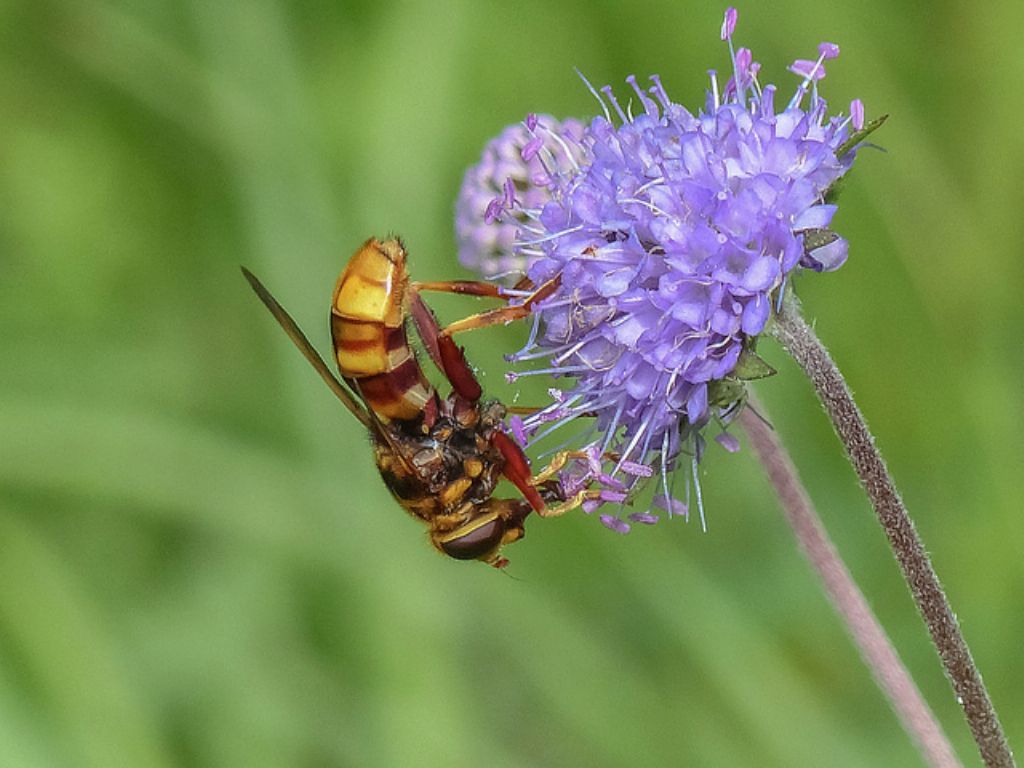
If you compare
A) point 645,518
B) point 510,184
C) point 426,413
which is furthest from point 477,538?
point 510,184

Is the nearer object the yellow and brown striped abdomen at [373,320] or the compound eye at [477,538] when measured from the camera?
the yellow and brown striped abdomen at [373,320]

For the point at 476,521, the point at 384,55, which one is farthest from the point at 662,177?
the point at 384,55

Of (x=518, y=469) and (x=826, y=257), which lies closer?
(x=826, y=257)

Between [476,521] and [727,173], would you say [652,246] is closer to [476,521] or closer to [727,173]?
[727,173]

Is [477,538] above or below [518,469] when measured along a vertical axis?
below

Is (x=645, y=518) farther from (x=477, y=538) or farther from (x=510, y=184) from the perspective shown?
(x=510, y=184)

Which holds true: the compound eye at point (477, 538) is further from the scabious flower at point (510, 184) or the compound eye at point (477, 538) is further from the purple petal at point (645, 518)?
the scabious flower at point (510, 184)

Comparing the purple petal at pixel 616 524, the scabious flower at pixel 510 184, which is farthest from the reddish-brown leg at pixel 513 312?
the purple petal at pixel 616 524
